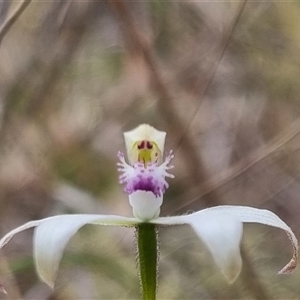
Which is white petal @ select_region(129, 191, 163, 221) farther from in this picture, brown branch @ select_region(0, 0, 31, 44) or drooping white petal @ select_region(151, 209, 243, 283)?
brown branch @ select_region(0, 0, 31, 44)

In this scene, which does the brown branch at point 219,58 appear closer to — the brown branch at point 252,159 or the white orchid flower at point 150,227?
the brown branch at point 252,159

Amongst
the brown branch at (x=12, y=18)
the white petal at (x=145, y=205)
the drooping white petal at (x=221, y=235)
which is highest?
the drooping white petal at (x=221, y=235)

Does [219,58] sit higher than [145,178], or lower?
lower

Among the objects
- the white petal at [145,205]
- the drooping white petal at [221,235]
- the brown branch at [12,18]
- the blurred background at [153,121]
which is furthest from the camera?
the blurred background at [153,121]

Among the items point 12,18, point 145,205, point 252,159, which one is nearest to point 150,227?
point 145,205

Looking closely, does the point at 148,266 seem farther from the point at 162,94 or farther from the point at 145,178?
the point at 162,94

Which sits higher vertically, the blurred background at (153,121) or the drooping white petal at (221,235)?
the drooping white petal at (221,235)

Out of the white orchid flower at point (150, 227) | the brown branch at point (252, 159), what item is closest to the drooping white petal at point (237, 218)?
the white orchid flower at point (150, 227)
